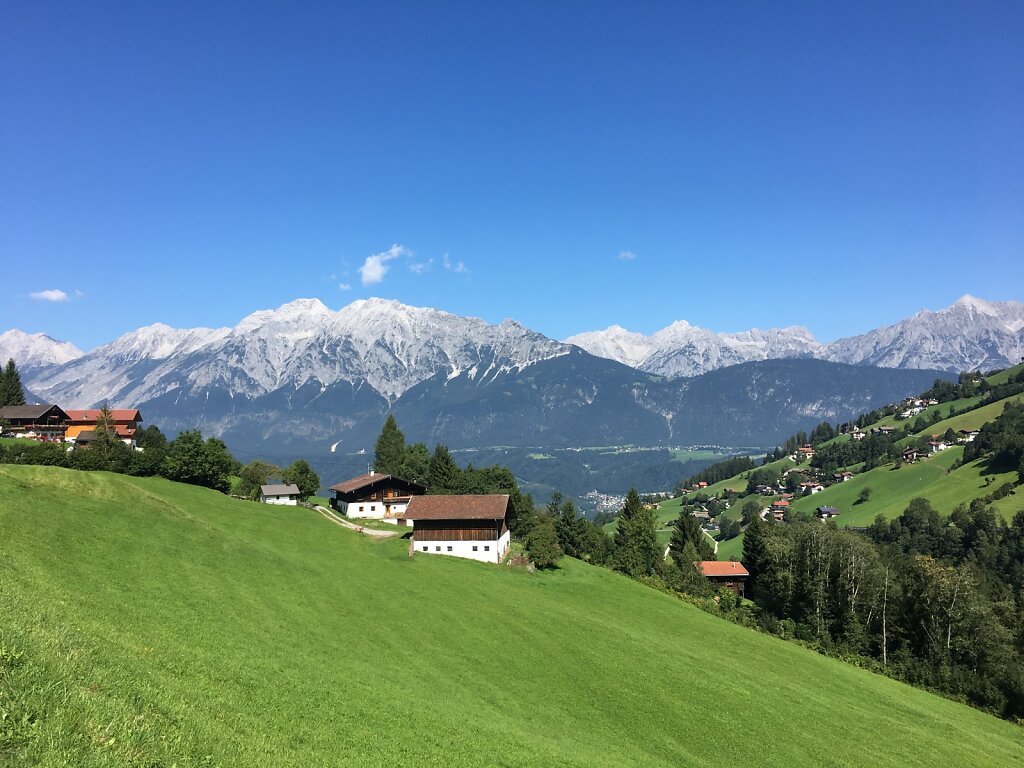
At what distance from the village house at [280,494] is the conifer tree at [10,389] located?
61189 mm

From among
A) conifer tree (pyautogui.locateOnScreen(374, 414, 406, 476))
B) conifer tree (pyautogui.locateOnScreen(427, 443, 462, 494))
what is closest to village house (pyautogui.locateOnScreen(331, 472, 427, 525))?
conifer tree (pyautogui.locateOnScreen(427, 443, 462, 494))

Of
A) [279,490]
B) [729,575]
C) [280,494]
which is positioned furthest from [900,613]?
[279,490]

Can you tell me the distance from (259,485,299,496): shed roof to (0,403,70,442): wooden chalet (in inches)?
1488

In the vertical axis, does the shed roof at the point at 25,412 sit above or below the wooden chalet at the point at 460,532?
above

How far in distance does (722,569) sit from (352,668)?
316 ft

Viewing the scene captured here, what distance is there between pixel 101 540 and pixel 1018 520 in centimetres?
18526

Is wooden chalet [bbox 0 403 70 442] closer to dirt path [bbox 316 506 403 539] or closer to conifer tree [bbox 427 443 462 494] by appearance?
dirt path [bbox 316 506 403 539]

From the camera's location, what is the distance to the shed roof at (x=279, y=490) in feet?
321

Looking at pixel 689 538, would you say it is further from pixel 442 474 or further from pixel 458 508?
pixel 458 508

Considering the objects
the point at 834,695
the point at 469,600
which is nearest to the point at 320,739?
the point at 469,600

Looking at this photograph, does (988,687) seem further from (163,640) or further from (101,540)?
(101,540)

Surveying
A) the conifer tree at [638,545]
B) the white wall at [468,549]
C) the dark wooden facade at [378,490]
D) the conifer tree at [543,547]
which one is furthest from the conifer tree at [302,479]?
the conifer tree at [638,545]

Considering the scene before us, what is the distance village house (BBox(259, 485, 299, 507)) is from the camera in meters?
97.6

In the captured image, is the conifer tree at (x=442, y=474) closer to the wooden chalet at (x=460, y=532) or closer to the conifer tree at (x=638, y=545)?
the wooden chalet at (x=460, y=532)
